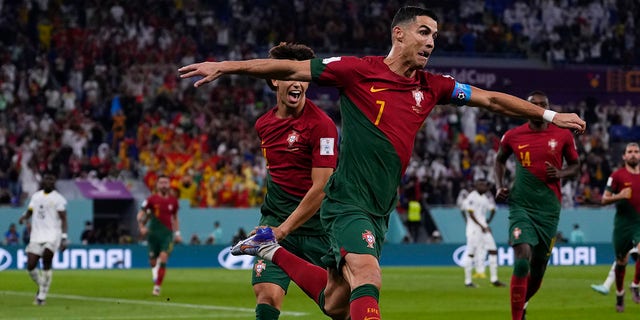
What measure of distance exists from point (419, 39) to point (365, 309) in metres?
1.96

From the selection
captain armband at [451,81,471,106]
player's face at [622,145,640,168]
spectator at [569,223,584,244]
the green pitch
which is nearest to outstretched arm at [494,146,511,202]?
the green pitch

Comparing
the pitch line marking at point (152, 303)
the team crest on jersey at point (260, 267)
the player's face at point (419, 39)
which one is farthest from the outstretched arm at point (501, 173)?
the player's face at point (419, 39)

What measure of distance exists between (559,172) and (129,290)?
40.5 feet

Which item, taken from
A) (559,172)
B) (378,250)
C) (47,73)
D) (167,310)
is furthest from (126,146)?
(378,250)

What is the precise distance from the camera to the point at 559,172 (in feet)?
48.2

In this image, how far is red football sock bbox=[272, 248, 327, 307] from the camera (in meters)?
9.49

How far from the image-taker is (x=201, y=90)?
41906mm

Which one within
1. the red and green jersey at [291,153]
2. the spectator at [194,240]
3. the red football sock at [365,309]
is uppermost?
the red and green jersey at [291,153]

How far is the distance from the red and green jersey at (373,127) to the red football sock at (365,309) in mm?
729

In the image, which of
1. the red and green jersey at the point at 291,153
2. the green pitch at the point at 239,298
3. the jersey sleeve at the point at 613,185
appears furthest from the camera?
the jersey sleeve at the point at 613,185

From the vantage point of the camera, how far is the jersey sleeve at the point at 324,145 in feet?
31.4

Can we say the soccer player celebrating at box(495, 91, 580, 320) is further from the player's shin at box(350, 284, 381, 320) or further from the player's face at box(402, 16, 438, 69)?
the player's shin at box(350, 284, 381, 320)

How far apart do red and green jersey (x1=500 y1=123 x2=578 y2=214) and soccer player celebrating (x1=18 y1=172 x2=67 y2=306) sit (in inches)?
375

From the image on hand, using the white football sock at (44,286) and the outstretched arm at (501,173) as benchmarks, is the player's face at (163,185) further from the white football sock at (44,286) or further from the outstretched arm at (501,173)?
the outstretched arm at (501,173)
